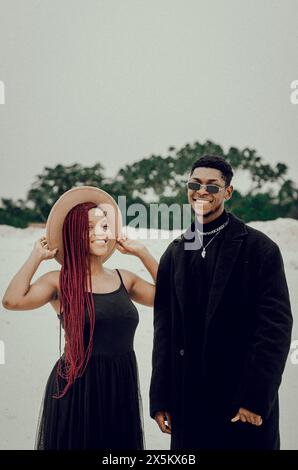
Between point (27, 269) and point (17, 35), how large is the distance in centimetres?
174

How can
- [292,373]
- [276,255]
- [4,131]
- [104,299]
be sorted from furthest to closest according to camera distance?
[4,131] < [292,373] < [104,299] < [276,255]

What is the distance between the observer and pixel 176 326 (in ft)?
8.36

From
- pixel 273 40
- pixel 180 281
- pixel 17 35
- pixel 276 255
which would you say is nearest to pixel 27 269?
pixel 180 281

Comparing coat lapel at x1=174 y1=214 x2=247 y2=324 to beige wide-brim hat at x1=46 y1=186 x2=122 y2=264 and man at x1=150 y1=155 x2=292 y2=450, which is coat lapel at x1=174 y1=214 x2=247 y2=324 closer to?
man at x1=150 y1=155 x2=292 y2=450

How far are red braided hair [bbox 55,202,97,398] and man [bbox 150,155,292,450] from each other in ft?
1.05

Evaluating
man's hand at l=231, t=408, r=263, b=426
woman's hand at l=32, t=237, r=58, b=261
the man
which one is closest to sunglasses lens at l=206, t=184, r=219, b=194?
the man

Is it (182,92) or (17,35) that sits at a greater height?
(17,35)

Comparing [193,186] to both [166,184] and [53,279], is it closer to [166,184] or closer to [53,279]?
[53,279]

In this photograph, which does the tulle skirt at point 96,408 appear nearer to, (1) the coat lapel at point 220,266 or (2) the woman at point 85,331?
(2) the woman at point 85,331

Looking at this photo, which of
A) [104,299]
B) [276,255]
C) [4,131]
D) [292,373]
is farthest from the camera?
[4,131]

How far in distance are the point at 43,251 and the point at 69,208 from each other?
0.75ft

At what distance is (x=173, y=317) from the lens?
256 cm

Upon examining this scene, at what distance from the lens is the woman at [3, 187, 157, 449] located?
2584 mm

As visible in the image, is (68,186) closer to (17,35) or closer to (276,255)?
(17,35)
